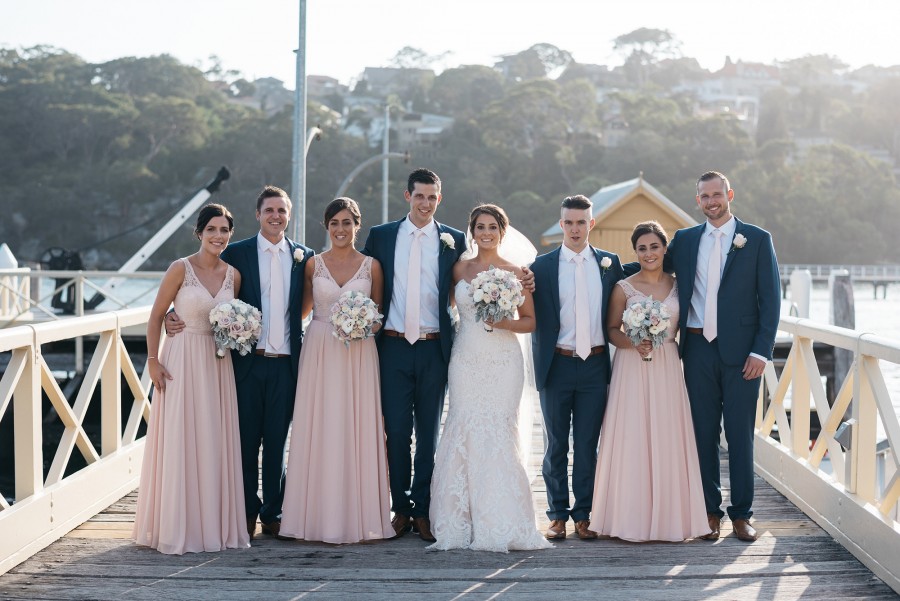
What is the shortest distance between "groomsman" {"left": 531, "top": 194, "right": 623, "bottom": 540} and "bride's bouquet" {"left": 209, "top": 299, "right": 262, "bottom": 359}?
1.70 m

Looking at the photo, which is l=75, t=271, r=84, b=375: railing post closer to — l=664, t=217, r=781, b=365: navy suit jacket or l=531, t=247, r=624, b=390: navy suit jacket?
l=531, t=247, r=624, b=390: navy suit jacket

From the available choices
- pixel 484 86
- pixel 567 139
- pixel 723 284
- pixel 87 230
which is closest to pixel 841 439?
pixel 723 284

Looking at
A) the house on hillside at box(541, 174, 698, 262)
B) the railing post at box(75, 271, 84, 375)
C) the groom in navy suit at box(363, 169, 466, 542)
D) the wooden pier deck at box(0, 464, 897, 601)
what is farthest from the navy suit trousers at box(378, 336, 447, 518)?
the railing post at box(75, 271, 84, 375)

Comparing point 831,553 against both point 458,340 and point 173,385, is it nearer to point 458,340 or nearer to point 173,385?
point 458,340

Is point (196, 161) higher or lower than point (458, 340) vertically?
higher

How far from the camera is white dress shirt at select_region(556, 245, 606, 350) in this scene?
621cm

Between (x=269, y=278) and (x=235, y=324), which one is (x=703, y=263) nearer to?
(x=269, y=278)

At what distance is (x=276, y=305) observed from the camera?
6.22 meters

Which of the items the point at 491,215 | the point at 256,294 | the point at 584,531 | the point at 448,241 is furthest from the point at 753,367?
the point at 256,294

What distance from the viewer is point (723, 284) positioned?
6.18 metres

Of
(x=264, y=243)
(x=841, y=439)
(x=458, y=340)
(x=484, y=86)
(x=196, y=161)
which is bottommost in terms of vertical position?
(x=841, y=439)

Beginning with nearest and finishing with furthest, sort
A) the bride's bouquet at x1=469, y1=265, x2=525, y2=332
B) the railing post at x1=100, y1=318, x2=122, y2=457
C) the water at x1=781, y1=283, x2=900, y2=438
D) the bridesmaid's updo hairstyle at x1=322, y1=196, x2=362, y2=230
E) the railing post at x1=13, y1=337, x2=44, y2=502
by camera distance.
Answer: the railing post at x1=13, y1=337, x2=44, y2=502, the bride's bouquet at x1=469, y1=265, x2=525, y2=332, the bridesmaid's updo hairstyle at x1=322, y1=196, x2=362, y2=230, the railing post at x1=100, y1=318, x2=122, y2=457, the water at x1=781, y1=283, x2=900, y2=438

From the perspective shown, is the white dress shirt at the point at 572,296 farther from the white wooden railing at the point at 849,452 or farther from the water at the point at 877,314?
the water at the point at 877,314

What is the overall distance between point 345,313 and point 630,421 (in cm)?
182
